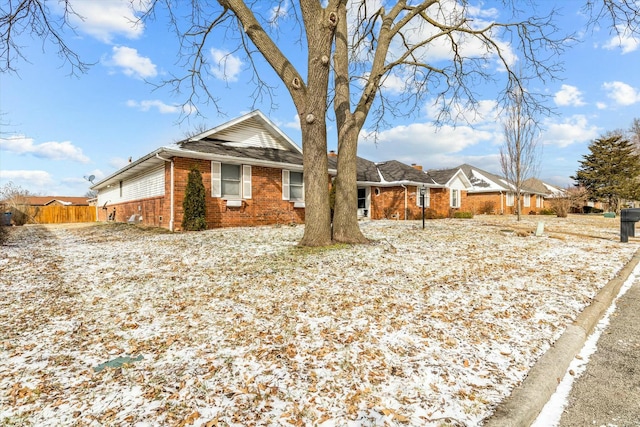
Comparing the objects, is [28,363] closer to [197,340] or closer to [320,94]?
[197,340]

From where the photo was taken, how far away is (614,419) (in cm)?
215

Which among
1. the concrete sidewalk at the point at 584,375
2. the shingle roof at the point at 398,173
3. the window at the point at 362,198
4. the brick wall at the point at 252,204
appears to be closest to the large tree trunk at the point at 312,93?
the concrete sidewalk at the point at 584,375

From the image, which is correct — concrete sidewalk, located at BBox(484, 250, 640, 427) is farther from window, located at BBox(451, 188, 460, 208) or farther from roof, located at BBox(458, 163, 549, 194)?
roof, located at BBox(458, 163, 549, 194)

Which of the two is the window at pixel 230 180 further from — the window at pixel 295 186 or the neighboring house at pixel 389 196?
the neighboring house at pixel 389 196

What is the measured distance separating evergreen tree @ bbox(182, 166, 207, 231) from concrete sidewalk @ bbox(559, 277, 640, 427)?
1091 centimetres

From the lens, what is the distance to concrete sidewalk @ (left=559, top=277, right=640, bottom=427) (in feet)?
7.13

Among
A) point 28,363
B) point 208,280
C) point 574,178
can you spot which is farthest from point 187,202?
point 574,178

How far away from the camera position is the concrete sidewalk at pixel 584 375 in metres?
2.12

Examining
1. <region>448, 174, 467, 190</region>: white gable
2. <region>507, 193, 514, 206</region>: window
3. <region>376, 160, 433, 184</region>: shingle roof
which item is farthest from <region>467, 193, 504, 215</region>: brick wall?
<region>376, 160, 433, 184</region>: shingle roof

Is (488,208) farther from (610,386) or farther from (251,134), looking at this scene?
(610,386)

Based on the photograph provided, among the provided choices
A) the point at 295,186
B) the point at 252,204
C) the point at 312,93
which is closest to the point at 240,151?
the point at 252,204

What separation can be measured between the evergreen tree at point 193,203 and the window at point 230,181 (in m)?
0.93

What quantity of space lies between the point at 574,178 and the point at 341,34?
4187 centimetres

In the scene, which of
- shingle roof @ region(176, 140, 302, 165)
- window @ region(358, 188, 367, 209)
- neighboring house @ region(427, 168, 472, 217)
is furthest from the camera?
neighboring house @ region(427, 168, 472, 217)
